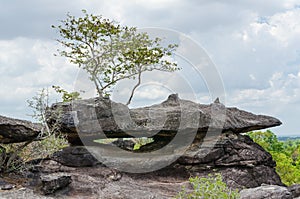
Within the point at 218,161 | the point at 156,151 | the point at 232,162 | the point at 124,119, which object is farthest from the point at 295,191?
the point at 124,119

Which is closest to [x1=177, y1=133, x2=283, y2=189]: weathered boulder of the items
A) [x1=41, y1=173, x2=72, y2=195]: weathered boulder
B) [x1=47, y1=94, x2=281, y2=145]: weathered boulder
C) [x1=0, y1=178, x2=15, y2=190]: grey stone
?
[x1=47, y1=94, x2=281, y2=145]: weathered boulder

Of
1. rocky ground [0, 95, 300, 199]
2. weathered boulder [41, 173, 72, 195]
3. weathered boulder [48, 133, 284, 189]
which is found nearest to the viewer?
weathered boulder [41, 173, 72, 195]

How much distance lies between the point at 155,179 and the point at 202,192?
4339 millimetres

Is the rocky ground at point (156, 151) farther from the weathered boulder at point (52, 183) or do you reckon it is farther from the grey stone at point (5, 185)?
the weathered boulder at point (52, 183)

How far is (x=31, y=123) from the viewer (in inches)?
479

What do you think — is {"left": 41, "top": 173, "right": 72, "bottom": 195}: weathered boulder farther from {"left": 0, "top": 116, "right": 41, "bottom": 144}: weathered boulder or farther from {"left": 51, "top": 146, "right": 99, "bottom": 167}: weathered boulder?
{"left": 51, "top": 146, "right": 99, "bottom": 167}: weathered boulder

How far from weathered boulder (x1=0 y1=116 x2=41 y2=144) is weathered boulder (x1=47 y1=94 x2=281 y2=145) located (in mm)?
917

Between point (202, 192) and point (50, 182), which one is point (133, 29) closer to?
point (50, 182)

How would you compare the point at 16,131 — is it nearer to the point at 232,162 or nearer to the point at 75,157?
the point at 75,157

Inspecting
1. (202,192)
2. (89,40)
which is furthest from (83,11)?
(202,192)

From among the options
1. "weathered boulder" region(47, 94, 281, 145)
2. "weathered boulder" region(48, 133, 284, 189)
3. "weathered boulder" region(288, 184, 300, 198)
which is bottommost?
"weathered boulder" region(288, 184, 300, 198)

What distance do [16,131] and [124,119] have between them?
11.7ft

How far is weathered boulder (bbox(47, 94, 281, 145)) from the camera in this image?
12750 millimetres

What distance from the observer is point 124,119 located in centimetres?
1297
